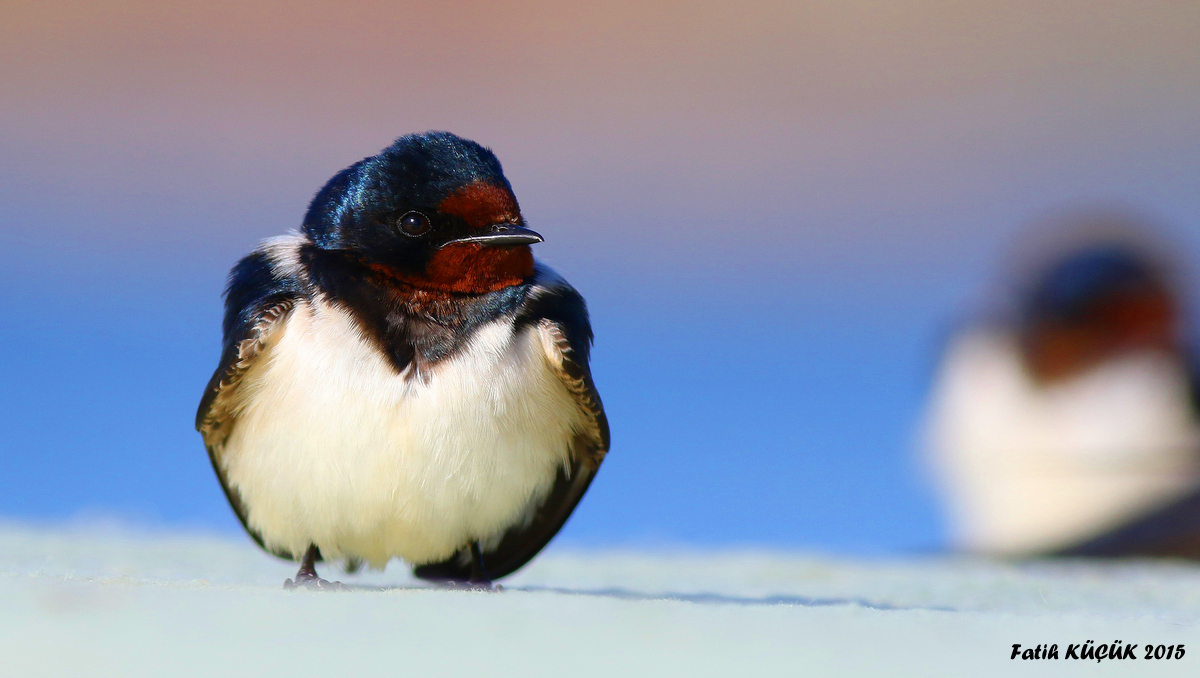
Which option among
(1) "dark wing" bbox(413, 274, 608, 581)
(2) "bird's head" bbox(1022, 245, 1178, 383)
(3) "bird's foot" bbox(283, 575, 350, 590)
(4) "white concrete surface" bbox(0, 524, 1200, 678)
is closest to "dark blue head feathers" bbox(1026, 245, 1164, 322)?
(2) "bird's head" bbox(1022, 245, 1178, 383)

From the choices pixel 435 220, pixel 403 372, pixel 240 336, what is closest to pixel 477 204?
pixel 435 220

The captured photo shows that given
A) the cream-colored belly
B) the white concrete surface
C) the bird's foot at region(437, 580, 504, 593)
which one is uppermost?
the cream-colored belly

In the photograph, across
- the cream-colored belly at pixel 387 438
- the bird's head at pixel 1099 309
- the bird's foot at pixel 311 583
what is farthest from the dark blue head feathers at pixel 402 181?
the bird's head at pixel 1099 309

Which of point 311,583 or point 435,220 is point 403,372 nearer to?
point 435,220

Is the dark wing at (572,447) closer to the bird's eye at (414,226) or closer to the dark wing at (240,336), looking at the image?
the bird's eye at (414,226)

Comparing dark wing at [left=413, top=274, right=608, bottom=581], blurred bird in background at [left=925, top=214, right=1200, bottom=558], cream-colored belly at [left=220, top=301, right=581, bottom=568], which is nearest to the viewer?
cream-colored belly at [left=220, top=301, right=581, bottom=568]

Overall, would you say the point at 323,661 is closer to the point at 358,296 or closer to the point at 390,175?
the point at 358,296

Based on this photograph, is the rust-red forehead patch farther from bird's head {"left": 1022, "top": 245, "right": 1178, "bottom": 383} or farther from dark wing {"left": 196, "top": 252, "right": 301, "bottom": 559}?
bird's head {"left": 1022, "top": 245, "right": 1178, "bottom": 383}
